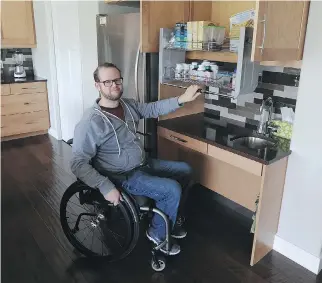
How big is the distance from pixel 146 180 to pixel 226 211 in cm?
99

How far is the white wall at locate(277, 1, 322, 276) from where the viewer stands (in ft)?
5.33

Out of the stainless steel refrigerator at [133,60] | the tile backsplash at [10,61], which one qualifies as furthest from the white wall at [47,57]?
the stainless steel refrigerator at [133,60]

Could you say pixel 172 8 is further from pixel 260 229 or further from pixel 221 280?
pixel 221 280

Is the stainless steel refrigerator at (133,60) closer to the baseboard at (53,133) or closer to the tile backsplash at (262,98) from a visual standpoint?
the tile backsplash at (262,98)

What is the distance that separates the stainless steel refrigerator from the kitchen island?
7.4 inches

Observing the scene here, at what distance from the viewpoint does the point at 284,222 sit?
1963mm

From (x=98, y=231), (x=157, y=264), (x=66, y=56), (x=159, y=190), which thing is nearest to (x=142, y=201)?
(x=159, y=190)

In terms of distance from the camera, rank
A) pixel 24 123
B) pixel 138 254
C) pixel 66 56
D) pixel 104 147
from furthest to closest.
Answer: pixel 24 123, pixel 66 56, pixel 138 254, pixel 104 147

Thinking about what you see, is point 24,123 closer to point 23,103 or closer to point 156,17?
point 23,103

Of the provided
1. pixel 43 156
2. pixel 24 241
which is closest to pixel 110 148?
pixel 24 241

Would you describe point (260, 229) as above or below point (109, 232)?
above

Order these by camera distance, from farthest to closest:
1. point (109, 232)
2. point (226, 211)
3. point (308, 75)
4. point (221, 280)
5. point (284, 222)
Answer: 1. point (226, 211)
2. point (109, 232)
3. point (284, 222)
4. point (221, 280)
5. point (308, 75)

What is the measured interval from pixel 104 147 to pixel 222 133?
0.81m

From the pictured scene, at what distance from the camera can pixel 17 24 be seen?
4027 mm
